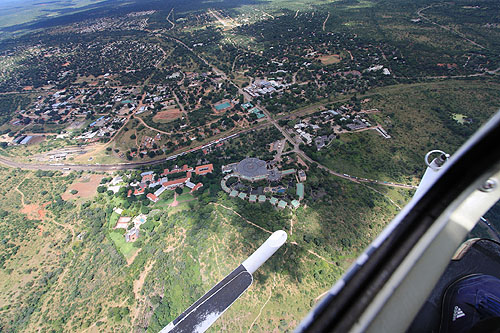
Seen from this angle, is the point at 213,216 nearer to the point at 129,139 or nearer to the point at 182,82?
the point at 129,139

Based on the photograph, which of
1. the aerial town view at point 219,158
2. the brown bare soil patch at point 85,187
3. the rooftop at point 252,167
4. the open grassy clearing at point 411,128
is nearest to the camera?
the aerial town view at point 219,158

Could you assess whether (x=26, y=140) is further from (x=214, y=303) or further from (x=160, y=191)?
(x=214, y=303)

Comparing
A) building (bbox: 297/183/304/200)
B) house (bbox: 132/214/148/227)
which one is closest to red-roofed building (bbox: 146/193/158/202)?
house (bbox: 132/214/148/227)

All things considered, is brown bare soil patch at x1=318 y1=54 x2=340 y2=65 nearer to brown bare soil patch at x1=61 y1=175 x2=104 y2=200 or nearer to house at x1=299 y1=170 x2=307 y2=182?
house at x1=299 y1=170 x2=307 y2=182

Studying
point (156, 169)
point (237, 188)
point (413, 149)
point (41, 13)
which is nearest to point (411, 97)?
point (413, 149)

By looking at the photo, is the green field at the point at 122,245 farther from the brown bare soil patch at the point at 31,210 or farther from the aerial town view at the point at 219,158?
the brown bare soil patch at the point at 31,210

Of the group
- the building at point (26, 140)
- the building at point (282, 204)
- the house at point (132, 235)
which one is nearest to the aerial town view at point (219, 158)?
the house at point (132, 235)

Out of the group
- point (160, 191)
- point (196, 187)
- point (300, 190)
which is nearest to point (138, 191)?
point (160, 191)
